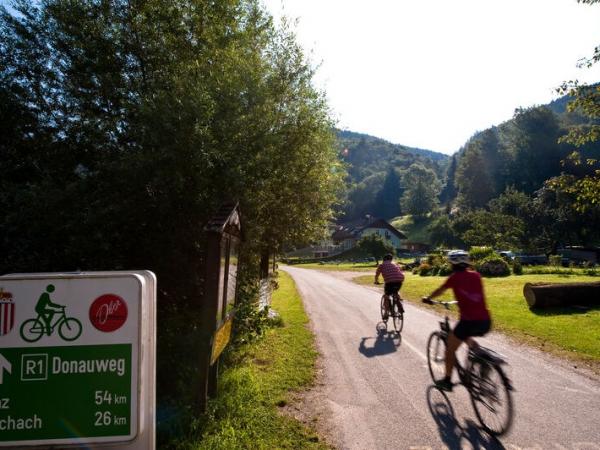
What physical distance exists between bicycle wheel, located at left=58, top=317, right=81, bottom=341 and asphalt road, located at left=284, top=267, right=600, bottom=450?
3.19m

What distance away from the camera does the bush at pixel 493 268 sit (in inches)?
1122

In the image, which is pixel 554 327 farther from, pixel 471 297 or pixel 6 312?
pixel 6 312

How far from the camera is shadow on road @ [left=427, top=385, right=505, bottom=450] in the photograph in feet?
15.8

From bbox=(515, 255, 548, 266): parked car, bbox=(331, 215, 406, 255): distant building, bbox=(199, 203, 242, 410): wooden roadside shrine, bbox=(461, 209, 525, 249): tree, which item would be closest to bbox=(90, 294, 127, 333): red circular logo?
bbox=(199, 203, 242, 410): wooden roadside shrine

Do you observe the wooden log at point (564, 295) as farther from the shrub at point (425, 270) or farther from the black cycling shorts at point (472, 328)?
the shrub at point (425, 270)

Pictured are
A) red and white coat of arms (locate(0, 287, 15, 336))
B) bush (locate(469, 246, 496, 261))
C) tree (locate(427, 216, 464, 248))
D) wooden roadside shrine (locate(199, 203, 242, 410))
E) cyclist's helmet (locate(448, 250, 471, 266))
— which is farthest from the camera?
tree (locate(427, 216, 464, 248))

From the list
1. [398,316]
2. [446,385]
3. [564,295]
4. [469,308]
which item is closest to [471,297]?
[469,308]

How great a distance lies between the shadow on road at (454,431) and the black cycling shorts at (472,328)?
40.0 inches

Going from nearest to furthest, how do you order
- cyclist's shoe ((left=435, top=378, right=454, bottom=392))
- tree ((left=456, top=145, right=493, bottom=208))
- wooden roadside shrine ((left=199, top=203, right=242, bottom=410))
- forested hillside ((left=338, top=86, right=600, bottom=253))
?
wooden roadside shrine ((left=199, top=203, right=242, bottom=410)) → cyclist's shoe ((left=435, top=378, right=454, bottom=392)) → forested hillside ((left=338, top=86, right=600, bottom=253)) → tree ((left=456, top=145, right=493, bottom=208))

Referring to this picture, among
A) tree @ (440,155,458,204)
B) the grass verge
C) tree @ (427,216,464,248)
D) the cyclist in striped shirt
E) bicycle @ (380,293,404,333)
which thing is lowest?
the grass verge

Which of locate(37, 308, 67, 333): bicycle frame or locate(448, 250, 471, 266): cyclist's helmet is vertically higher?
locate(448, 250, 471, 266): cyclist's helmet

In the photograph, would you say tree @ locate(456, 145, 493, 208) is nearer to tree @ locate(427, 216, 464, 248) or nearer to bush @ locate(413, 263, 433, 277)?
tree @ locate(427, 216, 464, 248)

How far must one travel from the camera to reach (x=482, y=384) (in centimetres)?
532

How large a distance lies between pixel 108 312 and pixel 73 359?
41 cm
